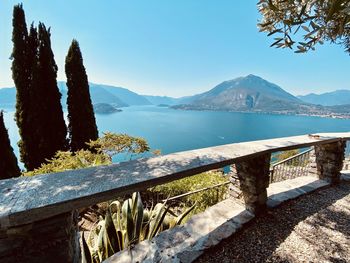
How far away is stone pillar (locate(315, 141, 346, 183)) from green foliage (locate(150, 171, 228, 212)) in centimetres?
201

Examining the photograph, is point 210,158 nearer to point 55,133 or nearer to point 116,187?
point 116,187

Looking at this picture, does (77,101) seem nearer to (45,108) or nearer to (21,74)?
(45,108)

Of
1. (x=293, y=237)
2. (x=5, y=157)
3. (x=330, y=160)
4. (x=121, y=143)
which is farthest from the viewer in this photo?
(x=5, y=157)

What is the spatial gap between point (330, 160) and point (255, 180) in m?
2.27

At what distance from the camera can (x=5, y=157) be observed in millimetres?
10414

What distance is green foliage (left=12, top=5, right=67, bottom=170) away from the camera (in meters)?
12.1

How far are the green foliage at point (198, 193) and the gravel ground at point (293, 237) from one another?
1903 mm

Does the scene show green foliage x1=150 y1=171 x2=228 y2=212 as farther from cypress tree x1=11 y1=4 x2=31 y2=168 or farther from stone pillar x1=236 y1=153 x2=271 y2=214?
cypress tree x1=11 y1=4 x2=31 y2=168

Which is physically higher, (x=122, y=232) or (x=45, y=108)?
(x=45, y=108)

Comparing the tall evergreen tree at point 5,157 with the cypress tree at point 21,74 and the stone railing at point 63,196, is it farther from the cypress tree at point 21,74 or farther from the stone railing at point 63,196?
the stone railing at point 63,196

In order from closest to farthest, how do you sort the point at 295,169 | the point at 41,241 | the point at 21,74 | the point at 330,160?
the point at 41,241, the point at 330,160, the point at 295,169, the point at 21,74

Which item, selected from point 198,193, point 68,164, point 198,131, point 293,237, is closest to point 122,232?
point 293,237

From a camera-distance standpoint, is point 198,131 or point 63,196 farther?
point 198,131

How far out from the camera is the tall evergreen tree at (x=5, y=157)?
10.2 meters
